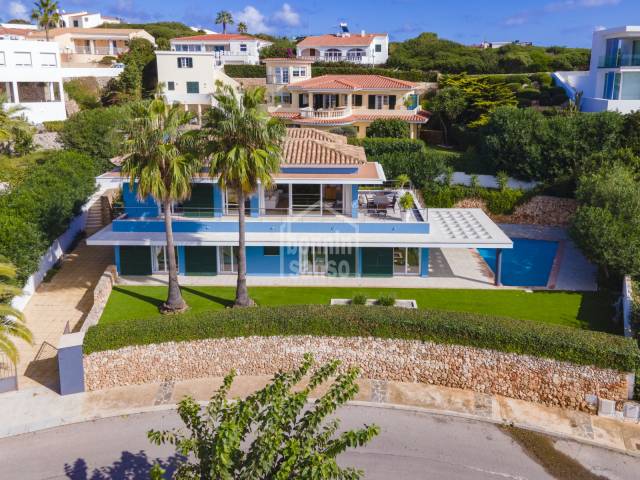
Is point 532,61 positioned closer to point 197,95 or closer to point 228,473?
point 197,95

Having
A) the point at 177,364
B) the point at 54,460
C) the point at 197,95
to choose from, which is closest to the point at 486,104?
the point at 197,95

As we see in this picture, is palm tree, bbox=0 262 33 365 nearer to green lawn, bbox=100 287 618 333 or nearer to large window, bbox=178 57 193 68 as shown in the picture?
green lawn, bbox=100 287 618 333

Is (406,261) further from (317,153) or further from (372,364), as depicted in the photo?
(372,364)

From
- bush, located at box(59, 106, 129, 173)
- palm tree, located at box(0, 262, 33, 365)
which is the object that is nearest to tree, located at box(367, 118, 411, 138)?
bush, located at box(59, 106, 129, 173)

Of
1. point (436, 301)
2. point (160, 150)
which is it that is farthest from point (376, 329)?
point (160, 150)

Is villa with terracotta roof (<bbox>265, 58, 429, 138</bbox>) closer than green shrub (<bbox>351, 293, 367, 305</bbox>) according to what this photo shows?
No

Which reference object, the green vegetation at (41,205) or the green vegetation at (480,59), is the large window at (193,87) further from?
the green vegetation at (480,59)
